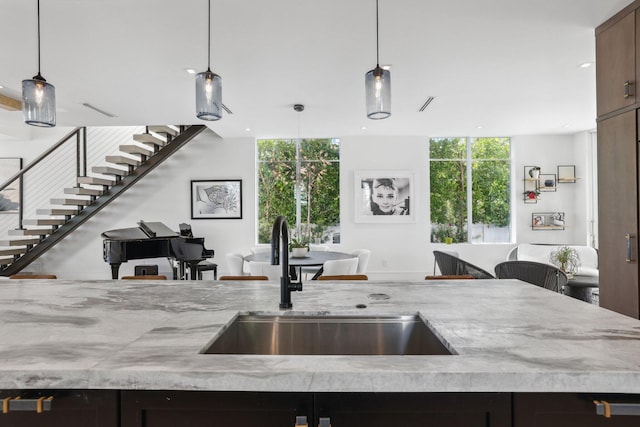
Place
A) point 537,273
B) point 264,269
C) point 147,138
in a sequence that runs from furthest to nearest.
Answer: point 147,138 → point 264,269 → point 537,273

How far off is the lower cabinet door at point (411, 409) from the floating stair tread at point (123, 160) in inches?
248

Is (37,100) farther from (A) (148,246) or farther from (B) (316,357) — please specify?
(A) (148,246)

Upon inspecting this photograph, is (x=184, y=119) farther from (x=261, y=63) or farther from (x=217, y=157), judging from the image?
(x=261, y=63)

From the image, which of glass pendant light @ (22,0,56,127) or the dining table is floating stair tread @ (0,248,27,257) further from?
glass pendant light @ (22,0,56,127)

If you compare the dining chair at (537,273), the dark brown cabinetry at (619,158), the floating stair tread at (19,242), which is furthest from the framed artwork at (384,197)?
the floating stair tread at (19,242)

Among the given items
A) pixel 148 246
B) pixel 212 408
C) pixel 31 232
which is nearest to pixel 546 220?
pixel 148 246

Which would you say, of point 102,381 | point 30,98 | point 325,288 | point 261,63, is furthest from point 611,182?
point 30,98

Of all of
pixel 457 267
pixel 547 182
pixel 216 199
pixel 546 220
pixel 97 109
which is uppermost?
pixel 97 109

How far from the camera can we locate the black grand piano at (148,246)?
197 inches

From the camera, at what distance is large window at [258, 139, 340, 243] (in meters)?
6.94

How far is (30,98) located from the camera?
2.28m

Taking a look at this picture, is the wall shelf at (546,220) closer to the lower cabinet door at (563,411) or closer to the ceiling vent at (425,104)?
the ceiling vent at (425,104)

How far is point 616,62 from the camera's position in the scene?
2.67 meters

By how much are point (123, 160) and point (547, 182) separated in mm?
7470
